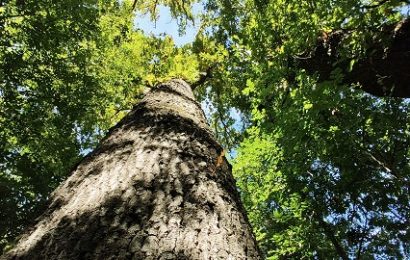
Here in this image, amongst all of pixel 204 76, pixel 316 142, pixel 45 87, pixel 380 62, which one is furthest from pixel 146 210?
pixel 204 76

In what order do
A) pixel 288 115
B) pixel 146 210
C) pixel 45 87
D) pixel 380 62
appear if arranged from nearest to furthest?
1. pixel 146 210
2. pixel 288 115
3. pixel 380 62
4. pixel 45 87

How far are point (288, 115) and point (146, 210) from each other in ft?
15.0

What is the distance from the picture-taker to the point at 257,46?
6.97m

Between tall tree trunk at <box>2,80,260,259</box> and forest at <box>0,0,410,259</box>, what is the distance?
3.29 meters

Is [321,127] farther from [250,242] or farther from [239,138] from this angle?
[239,138]

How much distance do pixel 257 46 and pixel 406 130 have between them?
3.92 meters

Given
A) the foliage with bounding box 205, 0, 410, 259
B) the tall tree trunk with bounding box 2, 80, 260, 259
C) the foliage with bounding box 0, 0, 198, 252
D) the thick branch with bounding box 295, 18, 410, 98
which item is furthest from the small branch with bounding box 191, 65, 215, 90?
the tall tree trunk with bounding box 2, 80, 260, 259

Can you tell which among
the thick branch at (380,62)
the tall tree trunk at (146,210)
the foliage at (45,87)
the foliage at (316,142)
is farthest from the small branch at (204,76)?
the tall tree trunk at (146,210)

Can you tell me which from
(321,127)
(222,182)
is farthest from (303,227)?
(222,182)

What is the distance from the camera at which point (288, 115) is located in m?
6.00

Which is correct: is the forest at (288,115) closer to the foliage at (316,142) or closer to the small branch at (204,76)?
the foliage at (316,142)

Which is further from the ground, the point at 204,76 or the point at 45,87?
the point at 204,76

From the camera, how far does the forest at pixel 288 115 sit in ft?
21.1

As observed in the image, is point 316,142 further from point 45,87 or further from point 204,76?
point 204,76
